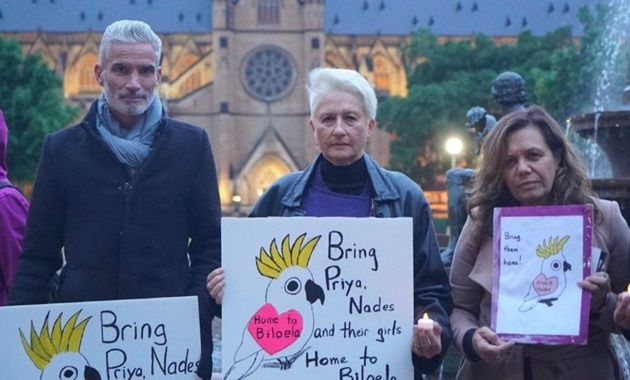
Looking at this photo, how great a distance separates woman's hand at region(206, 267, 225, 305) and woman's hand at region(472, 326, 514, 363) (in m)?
1.00

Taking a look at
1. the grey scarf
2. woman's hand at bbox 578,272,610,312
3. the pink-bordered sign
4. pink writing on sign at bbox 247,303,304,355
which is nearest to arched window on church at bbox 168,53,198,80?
the grey scarf

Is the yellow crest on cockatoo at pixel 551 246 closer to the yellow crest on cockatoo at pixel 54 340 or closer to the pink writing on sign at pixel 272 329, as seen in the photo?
the pink writing on sign at pixel 272 329

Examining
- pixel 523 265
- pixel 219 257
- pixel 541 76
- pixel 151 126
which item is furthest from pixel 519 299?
pixel 541 76

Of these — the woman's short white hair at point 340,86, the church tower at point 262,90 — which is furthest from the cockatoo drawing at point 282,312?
the church tower at point 262,90

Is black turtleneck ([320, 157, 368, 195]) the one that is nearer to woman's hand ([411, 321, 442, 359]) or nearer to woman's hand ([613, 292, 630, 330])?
woman's hand ([411, 321, 442, 359])

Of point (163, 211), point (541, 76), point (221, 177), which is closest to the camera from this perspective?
point (163, 211)

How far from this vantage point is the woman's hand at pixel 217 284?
12.5 ft

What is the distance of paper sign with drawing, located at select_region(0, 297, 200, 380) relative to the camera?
3.76 m

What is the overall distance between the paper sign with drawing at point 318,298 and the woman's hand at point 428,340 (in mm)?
98

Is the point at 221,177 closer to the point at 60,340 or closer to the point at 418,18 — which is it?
the point at 418,18

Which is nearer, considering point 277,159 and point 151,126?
point 151,126

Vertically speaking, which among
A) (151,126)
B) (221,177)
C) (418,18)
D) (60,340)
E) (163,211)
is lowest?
(60,340)

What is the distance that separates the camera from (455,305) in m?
4.02

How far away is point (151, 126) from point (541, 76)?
39989 millimetres
